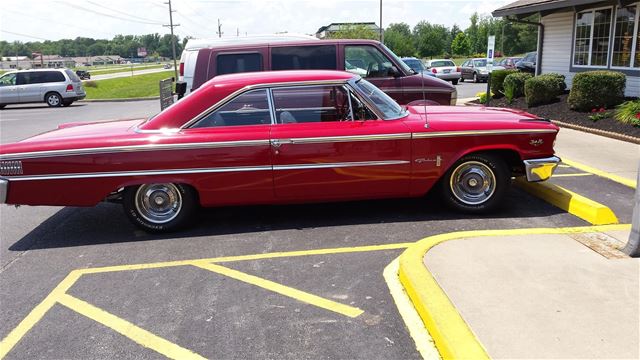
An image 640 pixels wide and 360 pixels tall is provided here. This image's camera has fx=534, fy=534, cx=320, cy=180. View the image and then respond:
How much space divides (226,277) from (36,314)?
1.38 meters

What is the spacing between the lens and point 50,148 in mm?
5156

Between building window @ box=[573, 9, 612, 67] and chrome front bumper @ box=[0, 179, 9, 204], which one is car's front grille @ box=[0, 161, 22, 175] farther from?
building window @ box=[573, 9, 612, 67]

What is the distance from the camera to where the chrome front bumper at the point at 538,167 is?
5.44 metres

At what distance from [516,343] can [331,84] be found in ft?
10.8

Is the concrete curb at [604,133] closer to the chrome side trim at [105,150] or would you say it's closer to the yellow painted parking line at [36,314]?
the chrome side trim at [105,150]

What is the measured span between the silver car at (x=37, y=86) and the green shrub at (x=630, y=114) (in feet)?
71.8

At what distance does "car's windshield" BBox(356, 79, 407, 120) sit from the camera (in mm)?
5492

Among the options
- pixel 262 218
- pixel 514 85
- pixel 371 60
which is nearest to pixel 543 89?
pixel 514 85

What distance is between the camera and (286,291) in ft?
13.1

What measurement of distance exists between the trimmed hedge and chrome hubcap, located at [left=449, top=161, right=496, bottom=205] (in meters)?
9.05

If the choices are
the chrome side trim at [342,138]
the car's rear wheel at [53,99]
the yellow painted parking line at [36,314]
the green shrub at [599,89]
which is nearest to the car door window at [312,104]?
the chrome side trim at [342,138]

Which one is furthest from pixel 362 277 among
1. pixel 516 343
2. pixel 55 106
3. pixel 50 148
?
pixel 55 106

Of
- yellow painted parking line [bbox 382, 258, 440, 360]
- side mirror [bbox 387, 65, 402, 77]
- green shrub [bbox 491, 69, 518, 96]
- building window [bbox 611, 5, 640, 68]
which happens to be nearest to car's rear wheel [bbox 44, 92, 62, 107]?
green shrub [bbox 491, 69, 518, 96]

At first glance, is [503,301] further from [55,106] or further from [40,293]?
[55,106]
